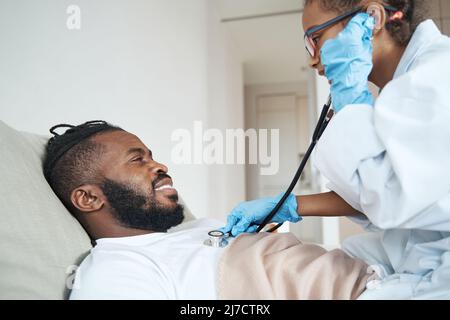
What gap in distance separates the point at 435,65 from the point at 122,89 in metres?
1.12

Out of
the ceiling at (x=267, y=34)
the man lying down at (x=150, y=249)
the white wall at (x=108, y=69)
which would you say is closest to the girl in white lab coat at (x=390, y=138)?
the man lying down at (x=150, y=249)

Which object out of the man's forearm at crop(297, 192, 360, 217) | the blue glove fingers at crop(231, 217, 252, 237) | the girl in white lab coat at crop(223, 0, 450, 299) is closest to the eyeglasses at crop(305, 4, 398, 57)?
the girl in white lab coat at crop(223, 0, 450, 299)

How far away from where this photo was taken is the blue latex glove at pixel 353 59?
792 mm

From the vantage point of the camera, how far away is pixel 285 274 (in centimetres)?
72

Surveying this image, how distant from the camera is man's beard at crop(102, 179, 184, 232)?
93cm

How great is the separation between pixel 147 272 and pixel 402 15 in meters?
0.94

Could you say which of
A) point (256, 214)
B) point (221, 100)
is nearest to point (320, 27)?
point (256, 214)

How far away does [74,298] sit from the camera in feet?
2.05

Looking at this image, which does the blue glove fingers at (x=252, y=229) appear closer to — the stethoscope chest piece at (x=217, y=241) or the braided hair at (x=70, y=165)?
the stethoscope chest piece at (x=217, y=241)

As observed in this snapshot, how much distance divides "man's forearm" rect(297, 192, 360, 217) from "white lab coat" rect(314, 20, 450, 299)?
0.17 m

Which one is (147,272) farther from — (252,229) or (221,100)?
(221,100)

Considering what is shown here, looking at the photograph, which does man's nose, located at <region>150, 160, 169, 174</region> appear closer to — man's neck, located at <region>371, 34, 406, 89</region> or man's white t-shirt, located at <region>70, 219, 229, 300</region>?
man's white t-shirt, located at <region>70, 219, 229, 300</region>

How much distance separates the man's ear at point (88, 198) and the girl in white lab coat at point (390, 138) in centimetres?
42
